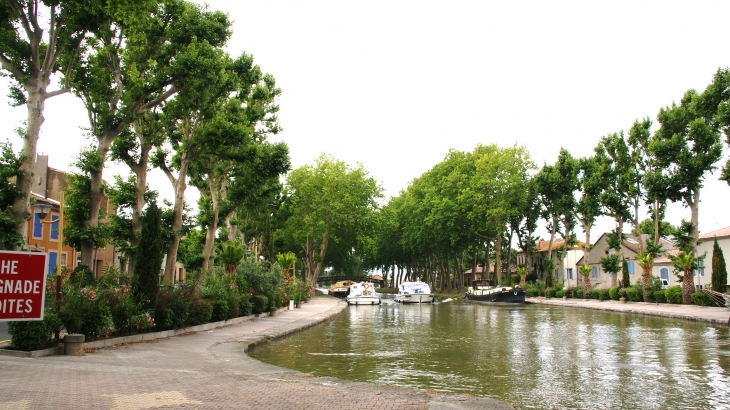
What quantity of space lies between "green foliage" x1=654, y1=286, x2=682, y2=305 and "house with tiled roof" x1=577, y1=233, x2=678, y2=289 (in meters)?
13.5

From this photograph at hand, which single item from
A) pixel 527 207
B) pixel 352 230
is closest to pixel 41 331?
pixel 352 230

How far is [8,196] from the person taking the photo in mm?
15266

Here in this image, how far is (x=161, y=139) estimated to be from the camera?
24.8 m

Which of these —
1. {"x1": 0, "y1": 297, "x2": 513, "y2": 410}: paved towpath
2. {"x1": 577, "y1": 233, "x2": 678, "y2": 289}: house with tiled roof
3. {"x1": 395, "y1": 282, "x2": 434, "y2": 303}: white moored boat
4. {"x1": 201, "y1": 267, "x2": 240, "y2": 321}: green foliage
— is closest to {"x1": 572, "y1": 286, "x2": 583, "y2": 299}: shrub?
{"x1": 577, "y1": 233, "x2": 678, "y2": 289}: house with tiled roof

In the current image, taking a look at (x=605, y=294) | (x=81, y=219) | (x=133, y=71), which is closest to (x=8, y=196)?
(x=81, y=219)

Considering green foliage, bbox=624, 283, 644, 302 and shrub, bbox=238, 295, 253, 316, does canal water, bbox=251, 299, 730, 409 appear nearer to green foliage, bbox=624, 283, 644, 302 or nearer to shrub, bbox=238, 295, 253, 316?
shrub, bbox=238, 295, 253, 316

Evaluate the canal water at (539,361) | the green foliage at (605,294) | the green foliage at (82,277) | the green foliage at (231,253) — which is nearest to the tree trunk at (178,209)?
the green foliage at (231,253)

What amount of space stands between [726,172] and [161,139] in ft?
98.1

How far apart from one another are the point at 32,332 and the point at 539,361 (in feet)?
36.0

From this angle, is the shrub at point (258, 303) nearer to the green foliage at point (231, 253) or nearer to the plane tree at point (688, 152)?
the green foliage at point (231, 253)

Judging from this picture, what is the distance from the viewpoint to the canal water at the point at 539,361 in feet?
31.9

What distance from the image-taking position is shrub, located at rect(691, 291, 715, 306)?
109 feet

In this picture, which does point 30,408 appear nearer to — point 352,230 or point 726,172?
point 726,172

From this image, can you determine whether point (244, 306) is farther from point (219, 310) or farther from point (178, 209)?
point (178, 209)
